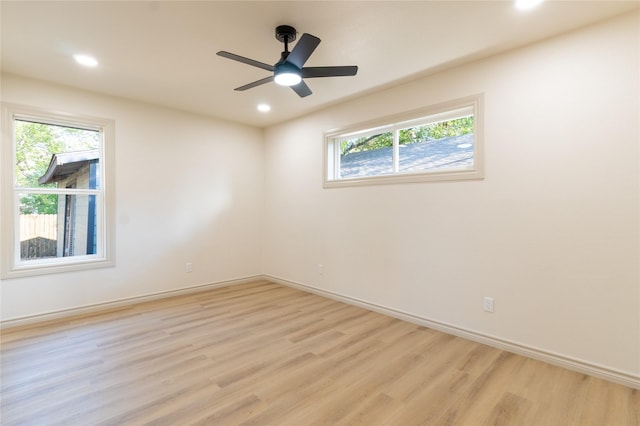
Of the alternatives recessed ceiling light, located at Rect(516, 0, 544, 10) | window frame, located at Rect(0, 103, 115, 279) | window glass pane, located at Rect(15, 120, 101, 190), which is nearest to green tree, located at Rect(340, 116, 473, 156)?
recessed ceiling light, located at Rect(516, 0, 544, 10)

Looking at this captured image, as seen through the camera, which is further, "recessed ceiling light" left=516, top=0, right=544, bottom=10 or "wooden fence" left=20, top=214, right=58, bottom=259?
"wooden fence" left=20, top=214, right=58, bottom=259

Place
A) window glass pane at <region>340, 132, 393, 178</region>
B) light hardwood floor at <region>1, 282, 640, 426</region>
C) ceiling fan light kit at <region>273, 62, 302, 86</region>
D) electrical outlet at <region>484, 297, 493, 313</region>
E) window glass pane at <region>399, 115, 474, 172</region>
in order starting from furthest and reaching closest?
window glass pane at <region>340, 132, 393, 178</region>, window glass pane at <region>399, 115, 474, 172</region>, electrical outlet at <region>484, 297, 493, 313</region>, ceiling fan light kit at <region>273, 62, 302, 86</region>, light hardwood floor at <region>1, 282, 640, 426</region>

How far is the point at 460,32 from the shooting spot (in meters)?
2.41

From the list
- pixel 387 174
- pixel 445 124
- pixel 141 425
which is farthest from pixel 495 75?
pixel 141 425

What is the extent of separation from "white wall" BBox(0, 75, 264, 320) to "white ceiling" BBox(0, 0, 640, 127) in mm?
598

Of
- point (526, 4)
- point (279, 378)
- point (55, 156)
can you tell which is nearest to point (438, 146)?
point (526, 4)

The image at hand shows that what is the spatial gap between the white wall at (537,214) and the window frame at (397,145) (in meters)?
0.07

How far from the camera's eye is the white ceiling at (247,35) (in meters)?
2.12

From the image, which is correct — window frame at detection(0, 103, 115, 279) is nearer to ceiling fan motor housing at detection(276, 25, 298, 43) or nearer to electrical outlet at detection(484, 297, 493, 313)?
ceiling fan motor housing at detection(276, 25, 298, 43)

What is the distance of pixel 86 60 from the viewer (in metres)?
2.86

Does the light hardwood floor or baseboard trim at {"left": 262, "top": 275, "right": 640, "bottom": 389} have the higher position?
baseboard trim at {"left": 262, "top": 275, "right": 640, "bottom": 389}

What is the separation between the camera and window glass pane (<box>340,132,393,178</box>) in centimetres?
372

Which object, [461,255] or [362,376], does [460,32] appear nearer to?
[461,255]

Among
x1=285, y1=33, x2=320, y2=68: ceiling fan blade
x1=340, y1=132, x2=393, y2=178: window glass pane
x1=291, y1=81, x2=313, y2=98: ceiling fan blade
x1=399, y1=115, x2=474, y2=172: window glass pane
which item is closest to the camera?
x1=285, y1=33, x2=320, y2=68: ceiling fan blade
